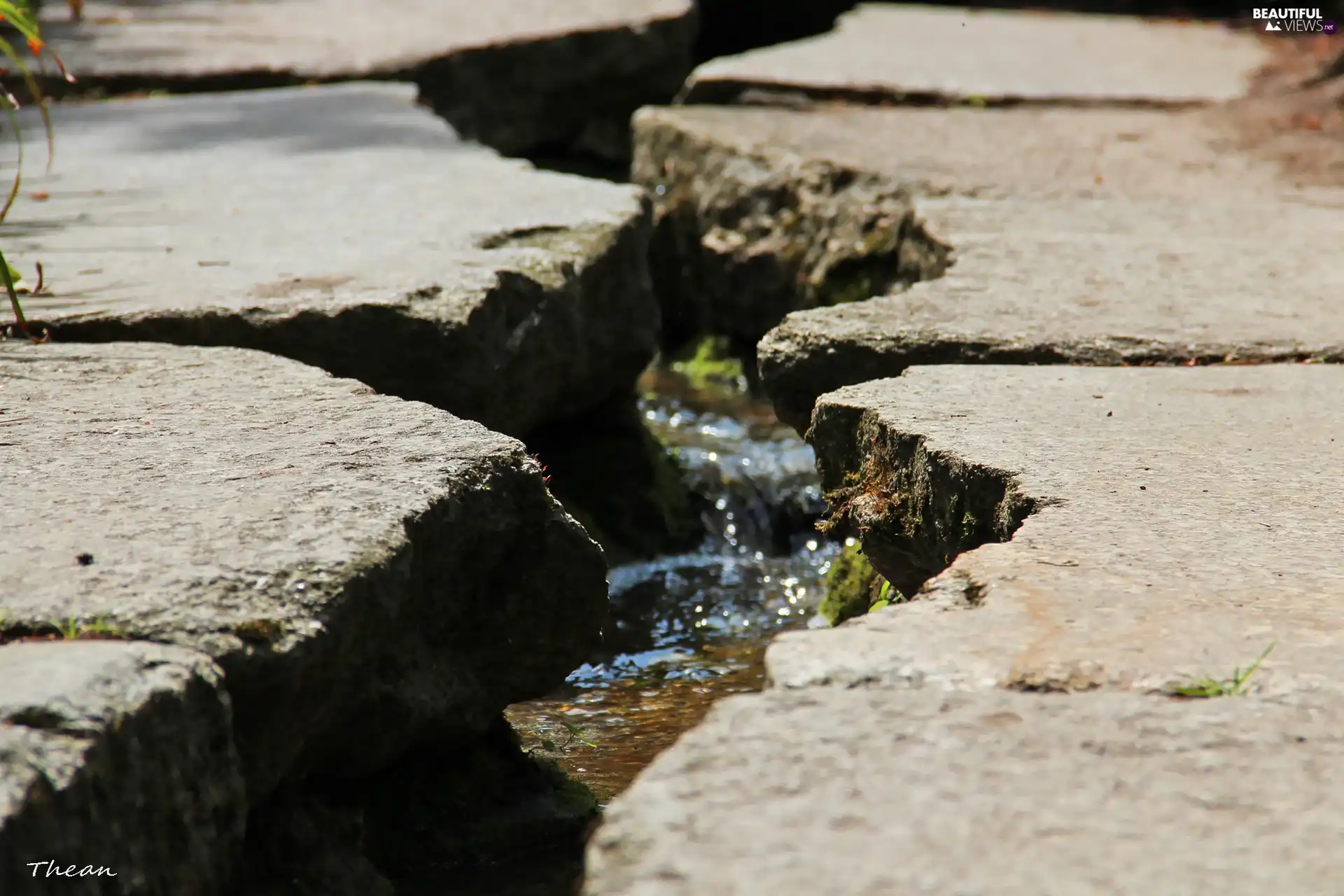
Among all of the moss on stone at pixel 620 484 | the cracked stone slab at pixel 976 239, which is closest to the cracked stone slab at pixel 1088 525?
the cracked stone slab at pixel 976 239

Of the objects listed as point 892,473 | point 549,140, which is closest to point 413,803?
point 892,473

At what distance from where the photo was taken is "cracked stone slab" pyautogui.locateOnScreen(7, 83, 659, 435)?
2.12 metres

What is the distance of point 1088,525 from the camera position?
4.78 ft

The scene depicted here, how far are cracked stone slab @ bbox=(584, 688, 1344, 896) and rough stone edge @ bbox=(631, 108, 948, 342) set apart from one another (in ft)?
5.70

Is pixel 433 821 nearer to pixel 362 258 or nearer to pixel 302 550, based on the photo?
pixel 302 550

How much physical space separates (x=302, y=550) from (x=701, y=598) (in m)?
1.46

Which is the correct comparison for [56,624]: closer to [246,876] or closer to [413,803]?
[246,876]

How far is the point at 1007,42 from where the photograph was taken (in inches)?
206

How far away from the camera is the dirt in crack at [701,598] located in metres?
1.97

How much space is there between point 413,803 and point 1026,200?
6.60 feet

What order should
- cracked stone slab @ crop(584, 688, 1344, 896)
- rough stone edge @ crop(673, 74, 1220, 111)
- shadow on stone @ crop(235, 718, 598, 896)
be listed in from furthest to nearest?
rough stone edge @ crop(673, 74, 1220, 111), shadow on stone @ crop(235, 718, 598, 896), cracked stone slab @ crop(584, 688, 1344, 896)

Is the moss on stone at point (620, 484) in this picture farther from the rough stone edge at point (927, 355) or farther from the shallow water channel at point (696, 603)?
the rough stone edge at point (927, 355)

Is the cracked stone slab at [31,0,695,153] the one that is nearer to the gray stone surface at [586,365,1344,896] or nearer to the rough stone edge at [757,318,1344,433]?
the rough stone edge at [757,318,1344,433]

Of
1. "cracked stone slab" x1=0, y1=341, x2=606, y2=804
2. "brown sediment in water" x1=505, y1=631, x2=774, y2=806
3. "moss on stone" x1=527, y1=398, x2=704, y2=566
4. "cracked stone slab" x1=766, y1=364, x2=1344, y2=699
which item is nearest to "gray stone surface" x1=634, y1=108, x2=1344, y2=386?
"cracked stone slab" x1=766, y1=364, x2=1344, y2=699
